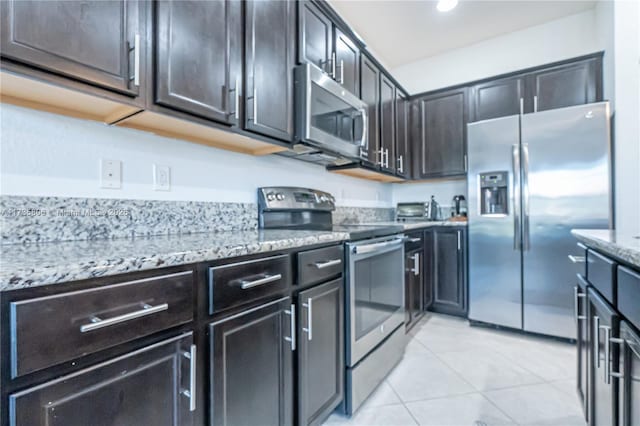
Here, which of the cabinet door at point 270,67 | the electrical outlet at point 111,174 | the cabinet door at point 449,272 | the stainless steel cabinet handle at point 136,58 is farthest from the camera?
the cabinet door at point 449,272

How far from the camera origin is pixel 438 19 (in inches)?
110

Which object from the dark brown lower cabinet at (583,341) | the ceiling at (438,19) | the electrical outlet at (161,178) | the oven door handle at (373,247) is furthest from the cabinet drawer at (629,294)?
the ceiling at (438,19)

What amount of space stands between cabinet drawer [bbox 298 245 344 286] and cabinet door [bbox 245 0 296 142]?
65 centimetres

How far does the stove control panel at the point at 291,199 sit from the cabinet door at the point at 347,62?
78cm

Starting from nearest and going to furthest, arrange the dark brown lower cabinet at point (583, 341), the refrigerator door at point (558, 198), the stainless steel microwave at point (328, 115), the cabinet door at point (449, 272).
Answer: the dark brown lower cabinet at point (583, 341) < the stainless steel microwave at point (328, 115) < the refrigerator door at point (558, 198) < the cabinet door at point (449, 272)

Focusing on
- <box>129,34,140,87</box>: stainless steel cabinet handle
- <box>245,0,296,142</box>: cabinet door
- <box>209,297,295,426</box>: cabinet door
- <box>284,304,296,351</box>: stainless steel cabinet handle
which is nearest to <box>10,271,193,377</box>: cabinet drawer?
<box>209,297,295,426</box>: cabinet door

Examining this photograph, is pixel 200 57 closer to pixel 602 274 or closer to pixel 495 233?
pixel 602 274

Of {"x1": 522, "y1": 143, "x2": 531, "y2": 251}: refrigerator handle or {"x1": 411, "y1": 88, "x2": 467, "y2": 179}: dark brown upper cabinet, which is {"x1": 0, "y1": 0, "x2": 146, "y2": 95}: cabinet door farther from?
{"x1": 411, "y1": 88, "x2": 467, "y2": 179}: dark brown upper cabinet

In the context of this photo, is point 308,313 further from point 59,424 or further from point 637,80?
point 637,80

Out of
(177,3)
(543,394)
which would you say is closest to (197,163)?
(177,3)

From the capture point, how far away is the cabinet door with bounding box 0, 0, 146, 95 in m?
0.76

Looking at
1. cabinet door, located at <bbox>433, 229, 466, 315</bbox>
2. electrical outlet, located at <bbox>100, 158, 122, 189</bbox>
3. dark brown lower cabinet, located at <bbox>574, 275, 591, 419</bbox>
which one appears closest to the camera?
electrical outlet, located at <bbox>100, 158, 122, 189</bbox>

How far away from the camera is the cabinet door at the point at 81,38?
0.76m

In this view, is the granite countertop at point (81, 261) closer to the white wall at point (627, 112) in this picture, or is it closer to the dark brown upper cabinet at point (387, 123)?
the dark brown upper cabinet at point (387, 123)
